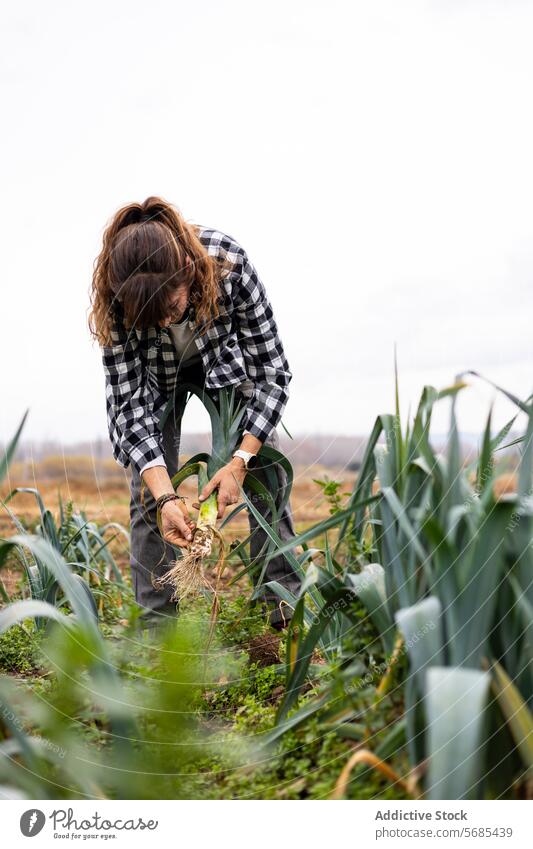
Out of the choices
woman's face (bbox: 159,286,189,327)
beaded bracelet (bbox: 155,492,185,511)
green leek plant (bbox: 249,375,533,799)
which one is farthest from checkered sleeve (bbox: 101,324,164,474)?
green leek plant (bbox: 249,375,533,799)

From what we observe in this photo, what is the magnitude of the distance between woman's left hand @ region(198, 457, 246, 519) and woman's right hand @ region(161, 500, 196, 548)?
0.22 feet

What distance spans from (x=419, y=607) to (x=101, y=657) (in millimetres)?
384

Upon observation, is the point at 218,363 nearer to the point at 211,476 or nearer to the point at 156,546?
the point at 211,476

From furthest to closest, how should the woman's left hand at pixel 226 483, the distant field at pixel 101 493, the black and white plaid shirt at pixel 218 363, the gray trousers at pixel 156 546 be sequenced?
the distant field at pixel 101 493 → the gray trousers at pixel 156 546 → the black and white plaid shirt at pixel 218 363 → the woman's left hand at pixel 226 483

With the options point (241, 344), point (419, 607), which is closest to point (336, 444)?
point (241, 344)

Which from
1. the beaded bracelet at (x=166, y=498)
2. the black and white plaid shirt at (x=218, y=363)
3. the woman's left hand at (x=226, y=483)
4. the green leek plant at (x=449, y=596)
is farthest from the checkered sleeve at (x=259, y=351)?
the green leek plant at (x=449, y=596)

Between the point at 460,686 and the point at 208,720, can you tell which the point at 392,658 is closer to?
the point at 460,686

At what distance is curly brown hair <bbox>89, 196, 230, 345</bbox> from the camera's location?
171cm

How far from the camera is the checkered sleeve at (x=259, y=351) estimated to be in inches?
80.0

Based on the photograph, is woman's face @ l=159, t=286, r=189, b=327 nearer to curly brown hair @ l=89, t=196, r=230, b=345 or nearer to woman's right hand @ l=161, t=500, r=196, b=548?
curly brown hair @ l=89, t=196, r=230, b=345

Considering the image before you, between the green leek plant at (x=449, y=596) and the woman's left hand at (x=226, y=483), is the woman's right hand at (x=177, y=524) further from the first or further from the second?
the green leek plant at (x=449, y=596)

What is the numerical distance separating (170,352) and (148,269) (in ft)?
1.37

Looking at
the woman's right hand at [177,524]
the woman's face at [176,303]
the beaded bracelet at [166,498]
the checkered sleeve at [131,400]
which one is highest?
the woman's face at [176,303]

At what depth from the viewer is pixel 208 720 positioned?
1.60 meters
